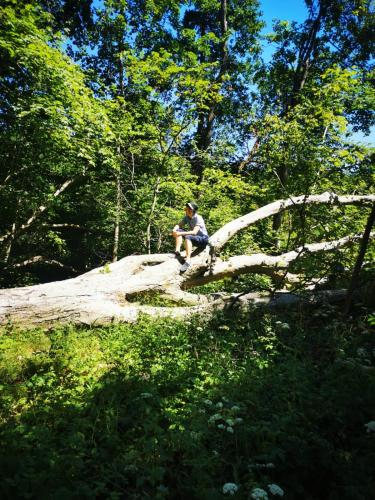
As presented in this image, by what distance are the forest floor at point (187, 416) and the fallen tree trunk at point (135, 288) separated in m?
0.63

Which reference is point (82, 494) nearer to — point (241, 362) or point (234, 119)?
point (241, 362)

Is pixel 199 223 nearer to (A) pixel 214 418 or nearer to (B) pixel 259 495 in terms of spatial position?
(A) pixel 214 418

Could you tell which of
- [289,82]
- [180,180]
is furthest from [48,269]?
[289,82]

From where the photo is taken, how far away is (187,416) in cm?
309

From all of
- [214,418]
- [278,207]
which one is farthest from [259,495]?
[278,207]

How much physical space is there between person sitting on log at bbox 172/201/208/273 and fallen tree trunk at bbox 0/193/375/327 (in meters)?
0.18

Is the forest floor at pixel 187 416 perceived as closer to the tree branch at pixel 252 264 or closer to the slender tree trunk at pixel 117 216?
the tree branch at pixel 252 264

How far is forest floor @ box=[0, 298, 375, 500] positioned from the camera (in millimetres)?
2246

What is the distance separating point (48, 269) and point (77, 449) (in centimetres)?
1391

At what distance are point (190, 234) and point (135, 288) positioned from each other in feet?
6.00

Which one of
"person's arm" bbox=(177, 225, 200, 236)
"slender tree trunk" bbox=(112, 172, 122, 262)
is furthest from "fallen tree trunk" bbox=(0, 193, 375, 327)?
"slender tree trunk" bbox=(112, 172, 122, 262)

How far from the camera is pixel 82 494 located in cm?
203

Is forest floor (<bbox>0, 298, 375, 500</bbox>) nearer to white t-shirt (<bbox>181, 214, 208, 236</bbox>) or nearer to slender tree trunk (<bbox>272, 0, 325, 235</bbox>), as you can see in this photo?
white t-shirt (<bbox>181, 214, 208, 236</bbox>)

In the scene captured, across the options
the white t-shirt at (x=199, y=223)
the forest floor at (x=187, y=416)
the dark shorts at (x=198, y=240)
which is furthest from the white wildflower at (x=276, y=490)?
the white t-shirt at (x=199, y=223)
